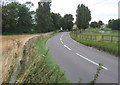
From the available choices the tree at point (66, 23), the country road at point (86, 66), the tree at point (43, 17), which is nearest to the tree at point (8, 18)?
the tree at point (43, 17)

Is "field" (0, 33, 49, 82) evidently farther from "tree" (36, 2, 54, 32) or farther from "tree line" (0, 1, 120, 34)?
"tree" (36, 2, 54, 32)

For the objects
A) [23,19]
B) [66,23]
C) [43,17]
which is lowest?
[23,19]

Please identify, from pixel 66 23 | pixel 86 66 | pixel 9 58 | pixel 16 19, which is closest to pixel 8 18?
pixel 16 19

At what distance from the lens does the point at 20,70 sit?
4.61 meters

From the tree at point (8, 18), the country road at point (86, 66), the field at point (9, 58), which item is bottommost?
the country road at point (86, 66)

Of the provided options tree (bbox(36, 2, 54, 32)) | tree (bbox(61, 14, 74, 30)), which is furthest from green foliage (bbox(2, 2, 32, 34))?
tree (bbox(61, 14, 74, 30))

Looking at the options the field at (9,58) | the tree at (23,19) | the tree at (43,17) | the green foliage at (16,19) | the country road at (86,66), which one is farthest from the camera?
the tree at (43,17)

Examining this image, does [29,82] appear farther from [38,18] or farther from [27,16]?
[38,18]

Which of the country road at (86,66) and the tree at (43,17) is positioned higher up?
the tree at (43,17)

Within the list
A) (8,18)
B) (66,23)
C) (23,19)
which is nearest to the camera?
(8,18)

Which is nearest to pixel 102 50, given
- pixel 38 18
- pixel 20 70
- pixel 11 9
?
pixel 20 70

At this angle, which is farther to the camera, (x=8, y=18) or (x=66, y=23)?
(x=66, y=23)

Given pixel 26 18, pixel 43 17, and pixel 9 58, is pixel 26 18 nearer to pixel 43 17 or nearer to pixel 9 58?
pixel 43 17

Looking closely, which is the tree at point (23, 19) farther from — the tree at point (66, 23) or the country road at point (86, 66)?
the country road at point (86, 66)
